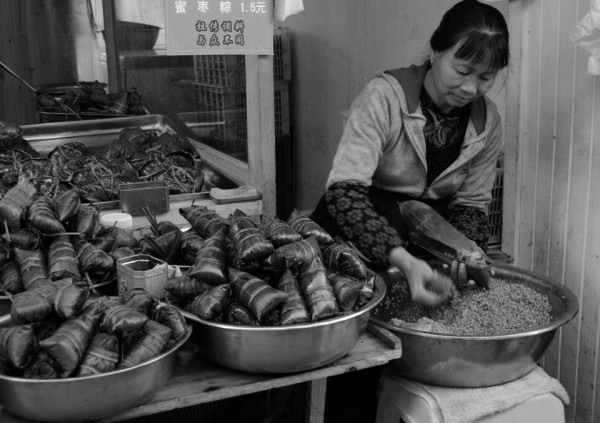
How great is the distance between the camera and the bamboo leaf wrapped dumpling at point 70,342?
133 centimetres

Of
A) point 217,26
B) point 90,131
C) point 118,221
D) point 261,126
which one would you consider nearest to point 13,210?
point 118,221

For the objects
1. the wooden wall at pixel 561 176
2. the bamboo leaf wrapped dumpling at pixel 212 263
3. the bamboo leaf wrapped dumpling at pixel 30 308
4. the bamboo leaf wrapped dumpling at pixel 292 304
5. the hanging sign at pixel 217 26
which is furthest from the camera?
the hanging sign at pixel 217 26

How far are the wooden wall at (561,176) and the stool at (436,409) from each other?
57 centimetres

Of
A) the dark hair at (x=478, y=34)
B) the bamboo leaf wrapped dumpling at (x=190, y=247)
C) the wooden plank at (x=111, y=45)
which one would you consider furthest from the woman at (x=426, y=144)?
the wooden plank at (x=111, y=45)

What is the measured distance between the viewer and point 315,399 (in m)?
1.84

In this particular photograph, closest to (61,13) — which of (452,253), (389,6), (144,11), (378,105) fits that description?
(144,11)

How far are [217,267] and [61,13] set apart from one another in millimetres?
7228

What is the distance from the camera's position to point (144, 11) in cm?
562

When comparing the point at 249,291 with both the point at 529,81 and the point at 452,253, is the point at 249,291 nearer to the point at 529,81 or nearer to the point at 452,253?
the point at 452,253

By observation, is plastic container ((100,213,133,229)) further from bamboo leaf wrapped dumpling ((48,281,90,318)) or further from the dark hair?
the dark hair

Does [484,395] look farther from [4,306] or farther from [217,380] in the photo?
A: [4,306]

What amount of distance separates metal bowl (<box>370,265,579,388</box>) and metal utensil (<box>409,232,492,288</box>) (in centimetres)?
27

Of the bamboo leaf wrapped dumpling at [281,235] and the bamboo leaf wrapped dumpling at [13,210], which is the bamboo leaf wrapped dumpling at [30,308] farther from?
the bamboo leaf wrapped dumpling at [281,235]

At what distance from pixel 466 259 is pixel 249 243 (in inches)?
30.9
